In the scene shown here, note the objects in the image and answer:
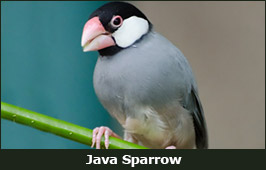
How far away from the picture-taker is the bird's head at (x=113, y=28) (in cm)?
80

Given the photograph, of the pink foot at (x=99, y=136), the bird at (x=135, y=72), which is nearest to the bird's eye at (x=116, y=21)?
the bird at (x=135, y=72)

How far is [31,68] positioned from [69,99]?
202 millimetres

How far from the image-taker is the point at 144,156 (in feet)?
2.16

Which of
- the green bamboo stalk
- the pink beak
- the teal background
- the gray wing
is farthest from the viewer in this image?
the teal background

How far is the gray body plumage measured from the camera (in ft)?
2.77

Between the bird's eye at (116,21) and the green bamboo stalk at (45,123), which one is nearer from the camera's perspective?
the green bamboo stalk at (45,123)

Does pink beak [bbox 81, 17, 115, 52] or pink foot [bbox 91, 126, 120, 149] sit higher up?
pink beak [bbox 81, 17, 115, 52]

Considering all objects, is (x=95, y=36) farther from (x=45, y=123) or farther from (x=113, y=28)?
(x=45, y=123)

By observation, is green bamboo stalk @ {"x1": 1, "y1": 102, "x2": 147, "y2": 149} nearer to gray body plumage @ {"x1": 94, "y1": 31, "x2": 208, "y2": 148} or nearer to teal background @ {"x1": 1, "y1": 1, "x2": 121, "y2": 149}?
gray body plumage @ {"x1": 94, "y1": 31, "x2": 208, "y2": 148}

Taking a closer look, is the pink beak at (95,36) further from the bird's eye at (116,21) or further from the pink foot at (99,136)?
the pink foot at (99,136)

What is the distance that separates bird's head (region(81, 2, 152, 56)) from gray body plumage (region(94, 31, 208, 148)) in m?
0.02

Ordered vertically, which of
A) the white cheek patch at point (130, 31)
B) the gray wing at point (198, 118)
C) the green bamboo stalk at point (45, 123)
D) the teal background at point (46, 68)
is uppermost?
the teal background at point (46, 68)

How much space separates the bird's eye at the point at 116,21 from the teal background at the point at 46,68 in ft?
2.60

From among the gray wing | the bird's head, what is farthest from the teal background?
the bird's head
